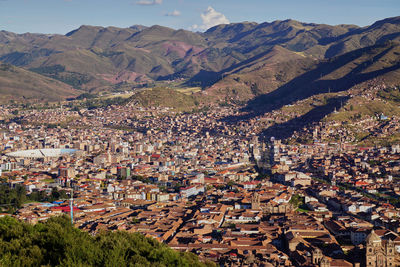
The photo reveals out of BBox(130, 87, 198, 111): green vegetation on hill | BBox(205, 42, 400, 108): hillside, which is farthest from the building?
BBox(130, 87, 198, 111): green vegetation on hill

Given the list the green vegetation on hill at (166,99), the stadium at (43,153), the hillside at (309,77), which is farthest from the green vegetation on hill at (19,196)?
the green vegetation on hill at (166,99)

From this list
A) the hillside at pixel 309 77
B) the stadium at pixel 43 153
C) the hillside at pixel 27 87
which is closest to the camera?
the stadium at pixel 43 153

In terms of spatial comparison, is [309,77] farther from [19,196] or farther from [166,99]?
[19,196]

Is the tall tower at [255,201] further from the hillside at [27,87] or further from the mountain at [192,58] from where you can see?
the mountain at [192,58]

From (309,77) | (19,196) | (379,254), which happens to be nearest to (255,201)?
(379,254)

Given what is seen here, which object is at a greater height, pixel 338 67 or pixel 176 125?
pixel 338 67

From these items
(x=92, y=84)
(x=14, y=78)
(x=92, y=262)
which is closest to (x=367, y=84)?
(x=92, y=262)

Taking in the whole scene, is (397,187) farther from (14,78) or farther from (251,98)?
(14,78)
